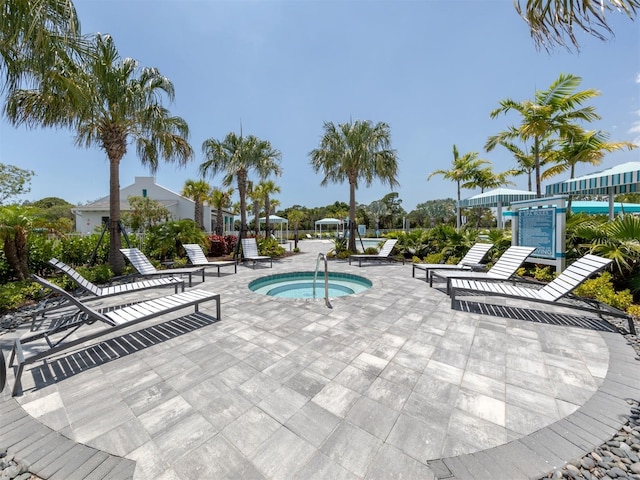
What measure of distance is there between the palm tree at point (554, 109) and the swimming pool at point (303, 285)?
8.32 meters

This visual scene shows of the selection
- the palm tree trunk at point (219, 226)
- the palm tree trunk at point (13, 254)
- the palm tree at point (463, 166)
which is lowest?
the palm tree trunk at point (13, 254)

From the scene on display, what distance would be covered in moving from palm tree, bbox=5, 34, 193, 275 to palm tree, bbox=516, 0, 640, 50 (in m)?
7.53

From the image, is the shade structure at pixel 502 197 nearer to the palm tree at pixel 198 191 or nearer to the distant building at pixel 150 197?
the palm tree at pixel 198 191

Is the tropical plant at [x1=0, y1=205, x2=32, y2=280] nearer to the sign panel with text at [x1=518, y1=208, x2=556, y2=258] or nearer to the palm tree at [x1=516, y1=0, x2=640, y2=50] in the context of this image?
the palm tree at [x1=516, y1=0, x2=640, y2=50]

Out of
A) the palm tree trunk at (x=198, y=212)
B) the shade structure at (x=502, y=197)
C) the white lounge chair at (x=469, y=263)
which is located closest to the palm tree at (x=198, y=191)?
the palm tree trunk at (x=198, y=212)

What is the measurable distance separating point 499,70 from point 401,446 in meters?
10.1

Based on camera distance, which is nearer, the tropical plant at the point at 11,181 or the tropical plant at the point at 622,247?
the tropical plant at the point at 622,247

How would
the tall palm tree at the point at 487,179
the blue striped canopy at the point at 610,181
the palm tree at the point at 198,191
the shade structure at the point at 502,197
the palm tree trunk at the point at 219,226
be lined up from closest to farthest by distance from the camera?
the blue striped canopy at the point at 610,181, the shade structure at the point at 502,197, the palm tree trunk at the point at 219,226, the tall palm tree at the point at 487,179, the palm tree at the point at 198,191

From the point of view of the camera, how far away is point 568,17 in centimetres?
269

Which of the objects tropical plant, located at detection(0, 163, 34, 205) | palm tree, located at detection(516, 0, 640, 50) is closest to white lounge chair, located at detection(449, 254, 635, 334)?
palm tree, located at detection(516, 0, 640, 50)

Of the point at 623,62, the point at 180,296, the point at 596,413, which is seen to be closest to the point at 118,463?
the point at 180,296

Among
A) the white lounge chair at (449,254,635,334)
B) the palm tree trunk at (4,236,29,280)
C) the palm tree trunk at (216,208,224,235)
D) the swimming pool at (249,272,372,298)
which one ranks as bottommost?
the swimming pool at (249,272,372,298)

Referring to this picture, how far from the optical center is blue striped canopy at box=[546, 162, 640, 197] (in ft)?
19.1

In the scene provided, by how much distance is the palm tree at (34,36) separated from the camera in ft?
12.3
